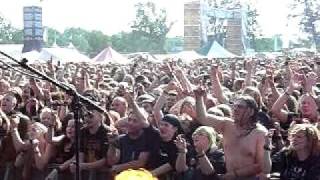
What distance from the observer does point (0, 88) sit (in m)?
11.5

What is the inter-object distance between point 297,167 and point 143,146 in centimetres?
168

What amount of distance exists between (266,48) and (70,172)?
97.8m

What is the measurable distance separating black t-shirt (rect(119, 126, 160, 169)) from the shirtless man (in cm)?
88

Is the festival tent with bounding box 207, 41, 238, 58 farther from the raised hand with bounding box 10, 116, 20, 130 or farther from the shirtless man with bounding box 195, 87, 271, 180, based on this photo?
the shirtless man with bounding box 195, 87, 271, 180

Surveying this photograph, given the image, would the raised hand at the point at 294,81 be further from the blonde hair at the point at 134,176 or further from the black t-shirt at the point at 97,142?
the blonde hair at the point at 134,176

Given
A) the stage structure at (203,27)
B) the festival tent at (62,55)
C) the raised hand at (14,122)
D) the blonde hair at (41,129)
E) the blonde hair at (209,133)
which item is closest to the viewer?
the blonde hair at (209,133)

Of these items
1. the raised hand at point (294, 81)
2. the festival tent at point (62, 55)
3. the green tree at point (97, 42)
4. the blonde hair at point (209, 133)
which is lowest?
the blonde hair at point (209, 133)

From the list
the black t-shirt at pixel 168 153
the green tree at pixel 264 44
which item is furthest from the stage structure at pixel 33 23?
the black t-shirt at pixel 168 153

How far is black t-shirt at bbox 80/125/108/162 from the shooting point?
688cm

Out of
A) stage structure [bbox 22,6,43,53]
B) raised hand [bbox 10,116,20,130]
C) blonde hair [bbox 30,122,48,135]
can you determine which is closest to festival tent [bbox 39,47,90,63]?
stage structure [bbox 22,6,43,53]

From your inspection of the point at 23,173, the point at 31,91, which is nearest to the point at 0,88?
the point at 31,91

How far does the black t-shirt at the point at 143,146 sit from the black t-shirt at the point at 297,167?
136cm

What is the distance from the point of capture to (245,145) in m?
5.70

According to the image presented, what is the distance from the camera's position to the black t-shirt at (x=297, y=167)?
5301 mm
